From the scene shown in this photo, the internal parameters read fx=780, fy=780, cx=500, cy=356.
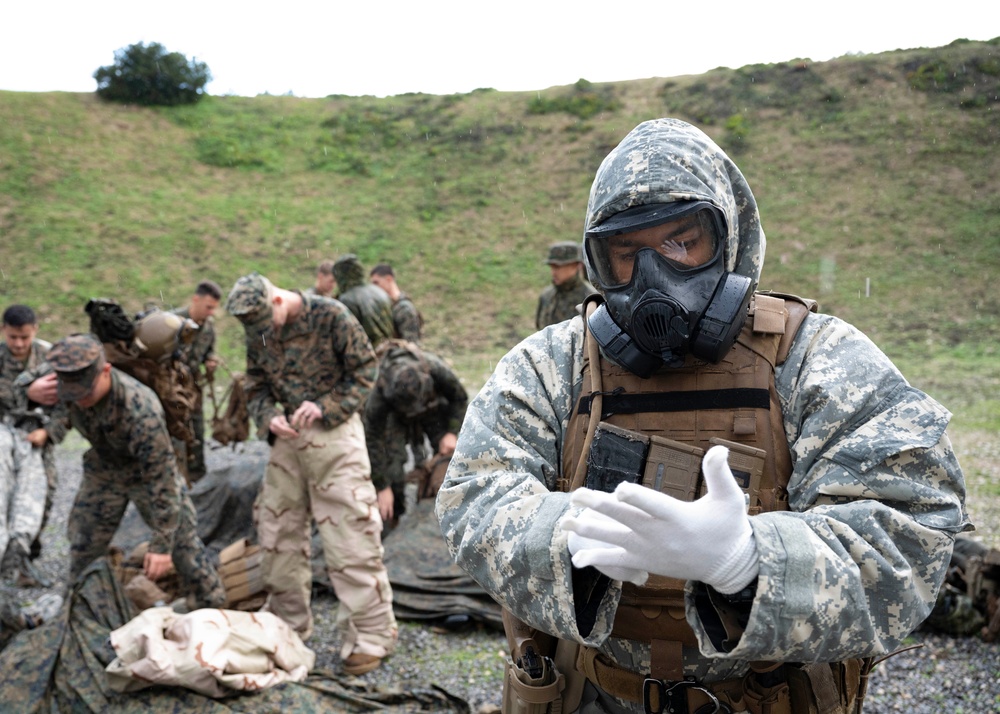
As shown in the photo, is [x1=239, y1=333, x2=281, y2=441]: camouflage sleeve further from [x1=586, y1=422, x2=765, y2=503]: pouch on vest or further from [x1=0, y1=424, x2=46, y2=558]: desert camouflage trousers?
[x1=586, y1=422, x2=765, y2=503]: pouch on vest

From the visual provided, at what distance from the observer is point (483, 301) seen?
2006 centimetres

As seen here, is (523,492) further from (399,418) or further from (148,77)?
(148,77)

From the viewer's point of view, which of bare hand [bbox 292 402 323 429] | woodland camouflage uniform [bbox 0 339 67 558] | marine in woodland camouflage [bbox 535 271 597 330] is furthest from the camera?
marine in woodland camouflage [bbox 535 271 597 330]

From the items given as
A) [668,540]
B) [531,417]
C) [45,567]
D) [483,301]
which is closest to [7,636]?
[45,567]

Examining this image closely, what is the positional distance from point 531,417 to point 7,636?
4.06 metres

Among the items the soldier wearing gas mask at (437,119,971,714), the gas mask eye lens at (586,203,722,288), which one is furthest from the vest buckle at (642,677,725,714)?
the gas mask eye lens at (586,203,722,288)

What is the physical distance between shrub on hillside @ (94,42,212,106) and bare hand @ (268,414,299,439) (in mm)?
26612

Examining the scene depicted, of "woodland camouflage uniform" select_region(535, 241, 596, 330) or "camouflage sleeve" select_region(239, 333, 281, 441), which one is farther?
"woodland camouflage uniform" select_region(535, 241, 596, 330)

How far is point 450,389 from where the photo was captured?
251 inches

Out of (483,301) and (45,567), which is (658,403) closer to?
(45,567)

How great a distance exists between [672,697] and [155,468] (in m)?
3.48

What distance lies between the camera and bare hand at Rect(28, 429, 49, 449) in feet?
19.7

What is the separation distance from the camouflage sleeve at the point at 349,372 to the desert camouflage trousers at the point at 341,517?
6.1 inches

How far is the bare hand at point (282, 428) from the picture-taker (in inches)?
183
